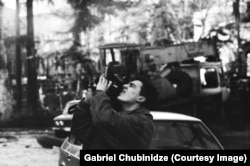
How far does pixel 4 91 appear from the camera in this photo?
75.5ft

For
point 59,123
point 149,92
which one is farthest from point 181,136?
point 149,92

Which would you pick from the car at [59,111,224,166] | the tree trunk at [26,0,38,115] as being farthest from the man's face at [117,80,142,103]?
the tree trunk at [26,0,38,115]

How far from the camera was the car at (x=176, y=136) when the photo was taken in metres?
5.03

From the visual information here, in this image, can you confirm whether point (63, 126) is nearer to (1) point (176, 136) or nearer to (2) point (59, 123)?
(2) point (59, 123)

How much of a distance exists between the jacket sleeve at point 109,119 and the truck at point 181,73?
12.0 meters

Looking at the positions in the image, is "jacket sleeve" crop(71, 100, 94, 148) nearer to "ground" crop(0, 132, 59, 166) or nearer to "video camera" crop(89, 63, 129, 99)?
"video camera" crop(89, 63, 129, 99)

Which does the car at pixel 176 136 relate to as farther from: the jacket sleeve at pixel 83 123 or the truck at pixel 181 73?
the truck at pixel 181 73

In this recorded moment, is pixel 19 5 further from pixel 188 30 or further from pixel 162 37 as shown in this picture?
pixel 188 30

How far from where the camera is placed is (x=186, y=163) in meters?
3.50

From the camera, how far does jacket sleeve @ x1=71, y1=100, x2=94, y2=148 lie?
3.09 metres

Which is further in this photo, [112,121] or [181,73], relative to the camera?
[181,73]

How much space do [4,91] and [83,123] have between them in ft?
67.6

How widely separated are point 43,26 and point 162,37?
6.87 m

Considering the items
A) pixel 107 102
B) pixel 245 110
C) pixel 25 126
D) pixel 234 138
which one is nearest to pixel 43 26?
pixel 25 126
